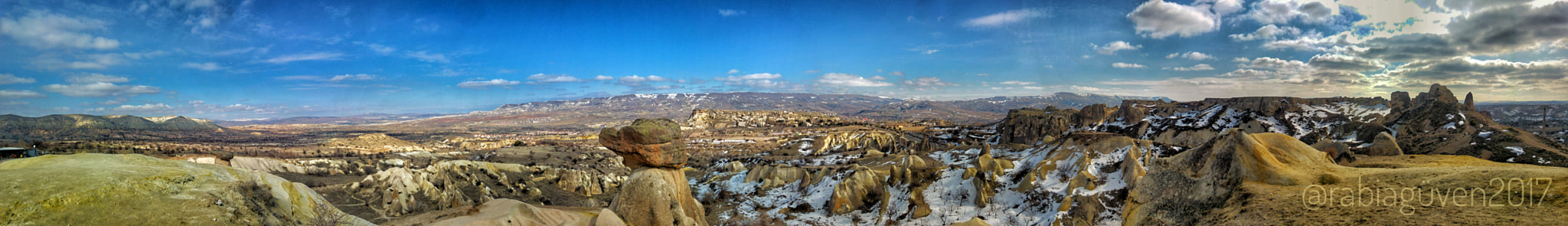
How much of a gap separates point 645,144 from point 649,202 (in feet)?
8.06

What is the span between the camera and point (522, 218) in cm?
1263

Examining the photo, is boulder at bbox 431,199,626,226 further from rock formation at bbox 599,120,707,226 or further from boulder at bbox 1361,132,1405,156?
boulder at bbox 1361,132,1405,156

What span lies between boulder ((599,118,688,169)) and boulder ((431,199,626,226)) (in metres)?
3.14

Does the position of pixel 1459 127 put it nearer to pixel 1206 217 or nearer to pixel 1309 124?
pixel 1309 124

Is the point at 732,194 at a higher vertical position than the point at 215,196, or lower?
lower

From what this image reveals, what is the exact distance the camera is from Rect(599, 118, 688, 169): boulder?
18.2 meters

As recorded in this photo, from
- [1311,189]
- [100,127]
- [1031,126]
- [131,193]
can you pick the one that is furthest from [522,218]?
[100,127]

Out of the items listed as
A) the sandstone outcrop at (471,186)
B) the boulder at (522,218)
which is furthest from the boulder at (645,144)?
the sandstone outcrop at (471,186)

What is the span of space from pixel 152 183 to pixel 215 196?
647 mm

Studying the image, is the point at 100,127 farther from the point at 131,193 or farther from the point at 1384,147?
the point at 1384,147

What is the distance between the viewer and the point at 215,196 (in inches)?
292

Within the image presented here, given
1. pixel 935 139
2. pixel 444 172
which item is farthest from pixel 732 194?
pixel 935 139

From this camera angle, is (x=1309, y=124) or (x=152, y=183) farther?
(x=1309, y=124)

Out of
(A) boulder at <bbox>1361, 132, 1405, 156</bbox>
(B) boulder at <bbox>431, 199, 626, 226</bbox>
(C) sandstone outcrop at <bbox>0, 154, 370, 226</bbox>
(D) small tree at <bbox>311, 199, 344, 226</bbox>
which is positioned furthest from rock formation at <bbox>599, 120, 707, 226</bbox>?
(A) boulder at <bbox>1361, 132, 1405, 156</bbox>
